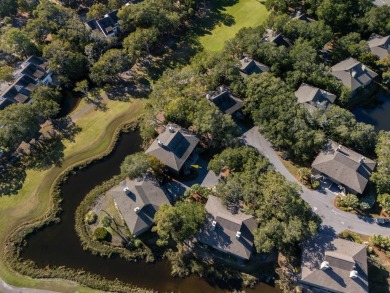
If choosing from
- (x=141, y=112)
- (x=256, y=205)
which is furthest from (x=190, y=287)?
(x=141, y=112)

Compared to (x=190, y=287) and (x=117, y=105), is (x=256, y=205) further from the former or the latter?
(x=117, y=105)

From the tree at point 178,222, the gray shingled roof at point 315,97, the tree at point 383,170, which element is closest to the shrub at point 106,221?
the tree at point 178,222

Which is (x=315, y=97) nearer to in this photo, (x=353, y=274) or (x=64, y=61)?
(x=353, y=274)

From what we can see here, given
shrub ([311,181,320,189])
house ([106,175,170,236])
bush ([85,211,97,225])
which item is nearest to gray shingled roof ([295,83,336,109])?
shrub ([311,181,320,189])

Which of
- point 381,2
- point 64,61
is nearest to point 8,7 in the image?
point 64,61

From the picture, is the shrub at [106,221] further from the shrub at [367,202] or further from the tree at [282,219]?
the shrub at [367,202]
